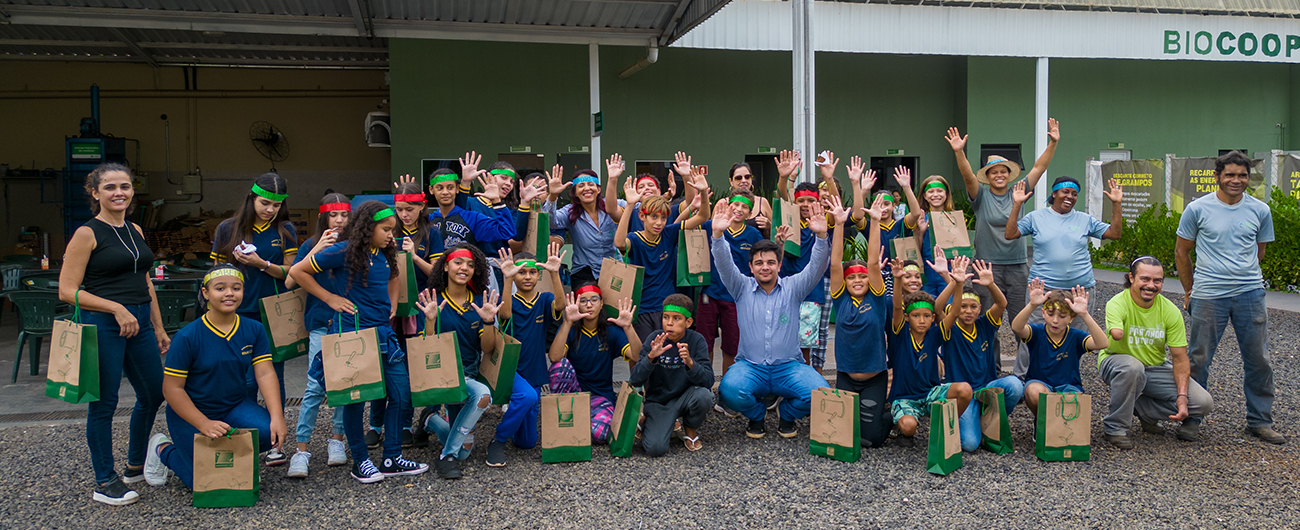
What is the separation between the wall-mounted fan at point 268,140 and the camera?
1906 cm

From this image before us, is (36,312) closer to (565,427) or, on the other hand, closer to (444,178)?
(444,178)

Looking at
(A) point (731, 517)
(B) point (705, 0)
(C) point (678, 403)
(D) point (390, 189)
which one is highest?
(B) point (705, 0)

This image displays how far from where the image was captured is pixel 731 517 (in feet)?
13.1

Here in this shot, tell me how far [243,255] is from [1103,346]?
4982 millimetres

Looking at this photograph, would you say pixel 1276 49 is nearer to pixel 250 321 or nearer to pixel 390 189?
pixel 390 189

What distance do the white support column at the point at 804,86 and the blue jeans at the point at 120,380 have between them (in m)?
6.37

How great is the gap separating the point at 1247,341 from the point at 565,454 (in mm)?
4158

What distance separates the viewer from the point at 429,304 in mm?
4645

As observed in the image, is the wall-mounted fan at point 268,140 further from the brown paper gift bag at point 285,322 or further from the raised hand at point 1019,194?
the raised hand at point 1019,194

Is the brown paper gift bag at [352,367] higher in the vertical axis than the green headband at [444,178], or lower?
lower

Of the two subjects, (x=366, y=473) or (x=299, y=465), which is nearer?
(x=366, y=473)

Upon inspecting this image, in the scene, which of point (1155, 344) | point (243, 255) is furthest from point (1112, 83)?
point (243, 255)

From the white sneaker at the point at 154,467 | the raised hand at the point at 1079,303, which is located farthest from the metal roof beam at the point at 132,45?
the raised hand at the point at 1079,303

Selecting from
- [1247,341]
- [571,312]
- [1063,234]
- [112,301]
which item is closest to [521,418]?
[571,312]
